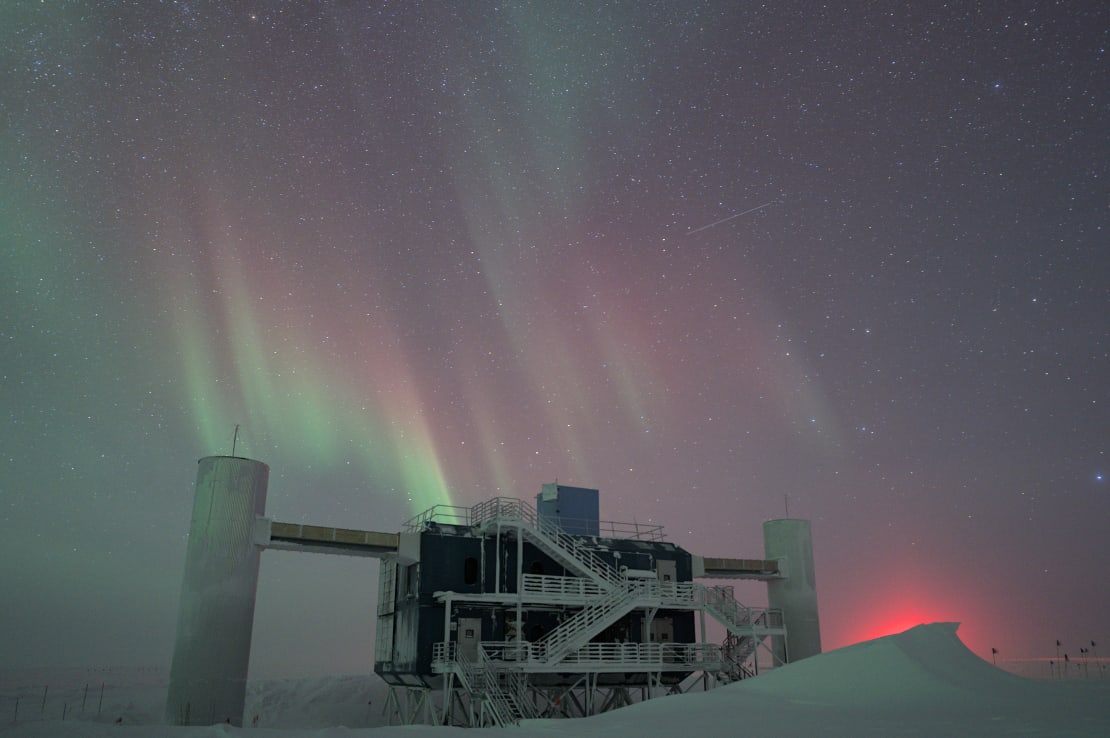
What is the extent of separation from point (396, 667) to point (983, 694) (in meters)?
32.5

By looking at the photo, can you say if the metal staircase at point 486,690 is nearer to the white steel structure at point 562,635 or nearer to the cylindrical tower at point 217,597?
the white steel structure at point 562,635

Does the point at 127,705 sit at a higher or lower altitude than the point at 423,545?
lower

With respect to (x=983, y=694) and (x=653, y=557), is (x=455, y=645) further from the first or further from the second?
(x=983, y=694)

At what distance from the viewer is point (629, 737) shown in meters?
16.9

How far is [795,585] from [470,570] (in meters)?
27.4

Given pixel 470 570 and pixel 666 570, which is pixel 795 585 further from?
pixel 470 570

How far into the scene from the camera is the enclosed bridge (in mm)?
39656

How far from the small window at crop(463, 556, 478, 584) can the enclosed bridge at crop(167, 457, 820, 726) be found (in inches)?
3.1

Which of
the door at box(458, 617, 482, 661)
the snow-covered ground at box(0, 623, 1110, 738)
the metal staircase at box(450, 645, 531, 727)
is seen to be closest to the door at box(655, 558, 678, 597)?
the door at box(458, 617, 482, 661)

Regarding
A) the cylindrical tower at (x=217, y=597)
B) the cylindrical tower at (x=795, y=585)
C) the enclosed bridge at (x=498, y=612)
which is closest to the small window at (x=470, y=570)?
the enclosed bridge at (x=498, y=612)

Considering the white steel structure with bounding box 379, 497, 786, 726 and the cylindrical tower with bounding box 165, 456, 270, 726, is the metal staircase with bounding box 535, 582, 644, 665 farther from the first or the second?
the cylindrical tower with bounding box 165, 456, 270, 726

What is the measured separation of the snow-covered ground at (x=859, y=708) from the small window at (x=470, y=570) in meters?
23.1

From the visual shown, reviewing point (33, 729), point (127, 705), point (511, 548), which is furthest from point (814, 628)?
point (127, 705)

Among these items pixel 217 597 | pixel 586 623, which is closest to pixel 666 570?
pixel 586 623
